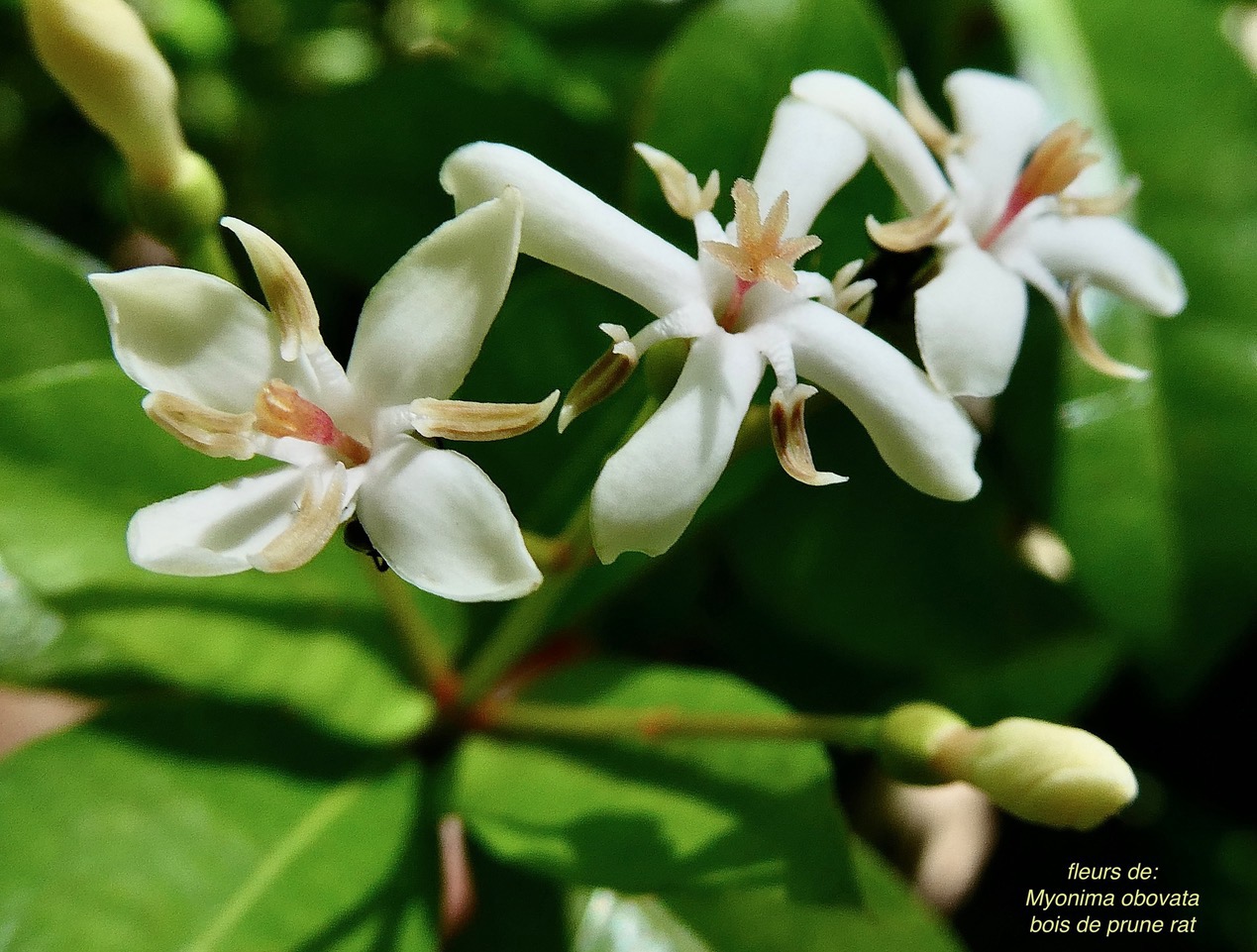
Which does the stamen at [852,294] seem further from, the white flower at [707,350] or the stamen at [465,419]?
the stamen at [465,419]

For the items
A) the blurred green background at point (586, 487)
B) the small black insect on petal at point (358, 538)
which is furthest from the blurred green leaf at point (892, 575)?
the small black insect on petal at point (358, 538)

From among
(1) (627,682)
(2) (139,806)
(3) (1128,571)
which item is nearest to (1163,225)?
(3) (1128,571)

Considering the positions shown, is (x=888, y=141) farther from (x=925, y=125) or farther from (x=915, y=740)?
(x=915, y=740)

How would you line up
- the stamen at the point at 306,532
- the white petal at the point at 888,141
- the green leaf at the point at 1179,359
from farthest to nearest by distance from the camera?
the green leaf at the point at 1179,359, the white petal at the point at 888,141, the stamen at the point at 306,532

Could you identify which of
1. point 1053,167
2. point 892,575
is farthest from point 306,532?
point 892,575

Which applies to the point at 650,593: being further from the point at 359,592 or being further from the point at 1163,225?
the point at 1163,225

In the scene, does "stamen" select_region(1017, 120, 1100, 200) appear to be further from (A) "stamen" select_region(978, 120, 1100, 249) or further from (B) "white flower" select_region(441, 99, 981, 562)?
(B) "white flower" select_region(441, 99, 981, 562)
